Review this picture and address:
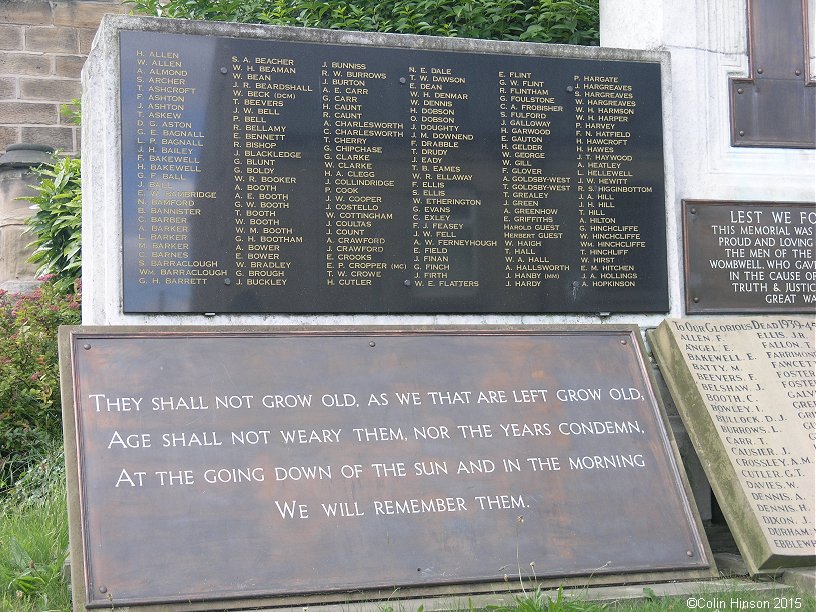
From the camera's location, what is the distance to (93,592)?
3953 mm

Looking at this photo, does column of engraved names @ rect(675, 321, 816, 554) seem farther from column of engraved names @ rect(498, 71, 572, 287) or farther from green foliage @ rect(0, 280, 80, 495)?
green foliage @ rect(0, 280, 80, 495)

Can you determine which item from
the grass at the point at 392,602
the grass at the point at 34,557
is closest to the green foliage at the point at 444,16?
the grass at the point at 34,557

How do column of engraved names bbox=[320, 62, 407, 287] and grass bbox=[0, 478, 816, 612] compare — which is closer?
grass bbox=[0, 478, 816, 612]

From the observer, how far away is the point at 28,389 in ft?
23.1

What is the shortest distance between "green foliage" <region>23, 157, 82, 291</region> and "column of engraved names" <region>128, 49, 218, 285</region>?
118 inches

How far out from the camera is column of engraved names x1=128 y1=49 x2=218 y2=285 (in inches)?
211

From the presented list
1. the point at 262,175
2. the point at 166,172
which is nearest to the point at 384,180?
the point at 262,175

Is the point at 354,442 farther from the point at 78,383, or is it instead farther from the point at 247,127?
the point at 247,127

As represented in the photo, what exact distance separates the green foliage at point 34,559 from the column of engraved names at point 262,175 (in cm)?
160

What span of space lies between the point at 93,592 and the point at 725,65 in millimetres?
4785

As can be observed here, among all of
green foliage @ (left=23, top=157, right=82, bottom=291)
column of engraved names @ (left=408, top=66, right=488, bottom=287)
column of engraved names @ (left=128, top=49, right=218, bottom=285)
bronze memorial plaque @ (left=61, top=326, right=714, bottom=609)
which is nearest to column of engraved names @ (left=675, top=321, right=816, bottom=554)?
bronze memorial plaque @ (left=61, top=326, right=714, bottom=609)

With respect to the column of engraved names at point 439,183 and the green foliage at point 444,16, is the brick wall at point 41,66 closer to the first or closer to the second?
the green foliage at point 444,16

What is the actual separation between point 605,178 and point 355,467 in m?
2.53

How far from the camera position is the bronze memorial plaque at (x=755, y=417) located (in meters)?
4.73
